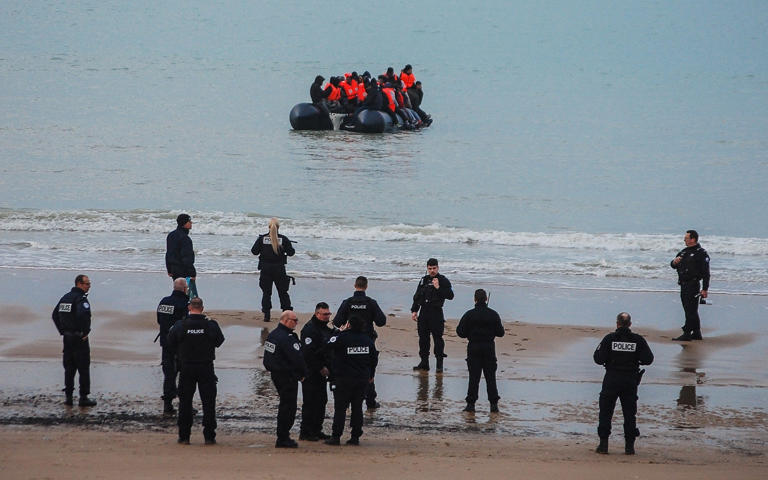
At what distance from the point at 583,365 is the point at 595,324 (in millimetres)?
2487

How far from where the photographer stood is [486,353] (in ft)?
34.0

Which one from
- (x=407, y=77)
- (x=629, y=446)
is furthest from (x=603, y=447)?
(x=407, y=77)

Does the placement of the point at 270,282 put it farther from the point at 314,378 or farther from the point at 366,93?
the point at 366,93

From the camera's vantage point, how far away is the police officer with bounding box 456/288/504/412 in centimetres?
1030

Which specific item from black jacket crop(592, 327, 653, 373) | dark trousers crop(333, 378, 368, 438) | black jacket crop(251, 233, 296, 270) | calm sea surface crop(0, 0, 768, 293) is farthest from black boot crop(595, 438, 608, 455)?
calm sea surface crop(0, 0, 768, 293)

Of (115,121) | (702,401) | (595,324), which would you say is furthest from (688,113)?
(702,401)

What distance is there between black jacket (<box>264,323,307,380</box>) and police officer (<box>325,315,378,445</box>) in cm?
37

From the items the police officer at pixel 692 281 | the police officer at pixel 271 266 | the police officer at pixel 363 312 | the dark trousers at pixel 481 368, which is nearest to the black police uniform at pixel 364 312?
the police officer at pixel 363 312

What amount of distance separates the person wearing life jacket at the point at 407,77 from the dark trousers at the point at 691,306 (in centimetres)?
2723

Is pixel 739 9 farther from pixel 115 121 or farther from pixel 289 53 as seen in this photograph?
pixel 115 121

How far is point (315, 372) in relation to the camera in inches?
362

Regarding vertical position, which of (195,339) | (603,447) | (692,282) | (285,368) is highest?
(692,282)

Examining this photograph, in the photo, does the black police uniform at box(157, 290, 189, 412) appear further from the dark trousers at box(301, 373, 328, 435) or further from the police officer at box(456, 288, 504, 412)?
the police officer at box(456, 288, 504, 412)

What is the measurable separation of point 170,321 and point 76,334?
0.89 meters
